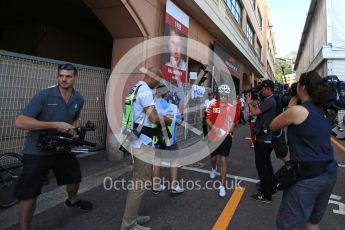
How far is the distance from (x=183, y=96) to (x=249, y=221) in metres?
6.00

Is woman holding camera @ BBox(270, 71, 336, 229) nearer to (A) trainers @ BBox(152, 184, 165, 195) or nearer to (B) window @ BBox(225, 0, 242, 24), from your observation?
(A) trainers @ BBox(152, 184, 165, 195)

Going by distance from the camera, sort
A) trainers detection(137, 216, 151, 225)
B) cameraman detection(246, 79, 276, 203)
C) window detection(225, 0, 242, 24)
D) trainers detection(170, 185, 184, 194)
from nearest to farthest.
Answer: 1. trainers detection(137, 216, 151, 225)
2. cameraman detection(246, 79, 276, 203)
3. trainers detection(170, 185, 184, 194)
4. window detection(225, 0, 242, 24)

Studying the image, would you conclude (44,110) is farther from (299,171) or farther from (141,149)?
(299,171)

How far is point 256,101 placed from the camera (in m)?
4.58

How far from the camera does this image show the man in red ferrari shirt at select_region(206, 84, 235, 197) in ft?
16.2

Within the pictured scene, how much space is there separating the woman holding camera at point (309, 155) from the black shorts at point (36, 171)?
7.79ft

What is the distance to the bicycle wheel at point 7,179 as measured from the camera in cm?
409

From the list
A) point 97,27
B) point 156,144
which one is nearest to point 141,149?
point 156,144

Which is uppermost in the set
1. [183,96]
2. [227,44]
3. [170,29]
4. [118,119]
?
[227,44]

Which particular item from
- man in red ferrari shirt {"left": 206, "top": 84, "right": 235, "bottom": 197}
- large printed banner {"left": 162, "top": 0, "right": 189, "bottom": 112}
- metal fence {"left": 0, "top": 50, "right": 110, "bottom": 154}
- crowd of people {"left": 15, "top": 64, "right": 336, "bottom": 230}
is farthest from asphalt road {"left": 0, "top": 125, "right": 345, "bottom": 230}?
large printed banner {"left": 162, "top": 0, "right": 189, "bottom": 112}

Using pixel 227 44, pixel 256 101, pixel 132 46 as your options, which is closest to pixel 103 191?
pixel 256 101

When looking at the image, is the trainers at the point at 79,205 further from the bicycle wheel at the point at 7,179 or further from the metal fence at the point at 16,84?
the metal fence at the point at 16,84

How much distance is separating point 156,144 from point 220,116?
1.88m

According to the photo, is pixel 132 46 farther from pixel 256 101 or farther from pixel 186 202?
pixel 186 202
